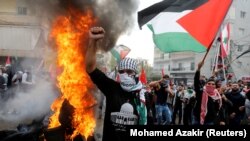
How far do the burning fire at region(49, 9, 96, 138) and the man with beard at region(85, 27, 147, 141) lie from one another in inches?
65.6

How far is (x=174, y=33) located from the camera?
700cm

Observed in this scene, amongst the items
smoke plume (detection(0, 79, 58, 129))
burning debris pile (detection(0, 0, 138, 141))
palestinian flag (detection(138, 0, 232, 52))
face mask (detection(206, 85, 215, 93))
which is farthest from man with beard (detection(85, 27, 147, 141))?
face mask (detection(206, 85, 215, 93))

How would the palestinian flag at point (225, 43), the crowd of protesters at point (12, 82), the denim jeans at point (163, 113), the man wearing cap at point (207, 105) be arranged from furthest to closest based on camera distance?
the palestinian flag at point (225, 43) < the crowd of protesters at point (12, 82) < the denim jeans at point (163, 113) < the man wearing cap at point (207, 105)

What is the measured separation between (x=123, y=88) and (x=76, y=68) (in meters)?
2.39

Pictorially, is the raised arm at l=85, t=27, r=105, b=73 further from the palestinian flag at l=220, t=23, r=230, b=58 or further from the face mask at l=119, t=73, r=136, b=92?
the palestinian flag at l=220, t=23, r=230, b=58

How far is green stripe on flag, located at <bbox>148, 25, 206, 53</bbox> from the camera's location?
669cm

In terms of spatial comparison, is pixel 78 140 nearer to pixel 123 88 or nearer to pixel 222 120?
pixel 123 88

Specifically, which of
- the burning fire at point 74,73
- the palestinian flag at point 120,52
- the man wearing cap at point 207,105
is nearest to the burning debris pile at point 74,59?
the burning fire at point 74,73

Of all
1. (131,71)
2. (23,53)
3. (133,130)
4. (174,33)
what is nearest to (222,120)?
(174,33)

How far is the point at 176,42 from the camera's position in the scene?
22.2 feet

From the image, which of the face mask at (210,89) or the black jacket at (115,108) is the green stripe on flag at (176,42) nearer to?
the face mask at (210,89)

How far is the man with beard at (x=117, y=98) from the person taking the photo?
348 centimetres

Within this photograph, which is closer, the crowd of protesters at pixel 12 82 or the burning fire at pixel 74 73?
the burning fire at pixel 74 73

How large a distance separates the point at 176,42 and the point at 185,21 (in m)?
0.39
